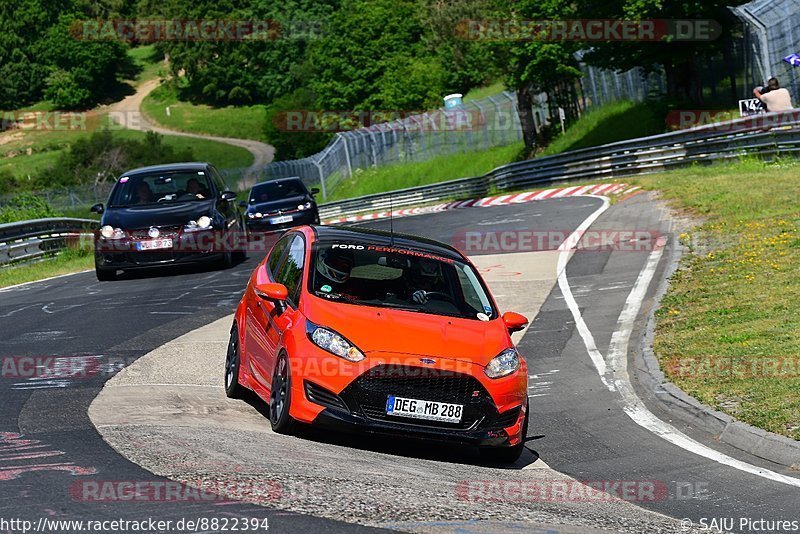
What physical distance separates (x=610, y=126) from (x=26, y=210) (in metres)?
22.2

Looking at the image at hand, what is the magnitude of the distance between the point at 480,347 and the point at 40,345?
246 inches

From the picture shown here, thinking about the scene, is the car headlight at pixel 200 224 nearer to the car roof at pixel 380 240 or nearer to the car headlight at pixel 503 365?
the car roof at pixel 380 240

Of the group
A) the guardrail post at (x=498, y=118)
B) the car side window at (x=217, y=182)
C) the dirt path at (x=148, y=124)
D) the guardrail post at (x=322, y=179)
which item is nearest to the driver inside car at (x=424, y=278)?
the car side window at (x=217, y=182)

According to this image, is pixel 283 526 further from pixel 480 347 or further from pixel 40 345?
pixel 40 345

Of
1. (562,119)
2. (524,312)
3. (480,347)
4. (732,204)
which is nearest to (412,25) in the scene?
(562,119)

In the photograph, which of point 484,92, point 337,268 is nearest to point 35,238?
point 337,268

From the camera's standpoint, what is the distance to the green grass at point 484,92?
8131cm

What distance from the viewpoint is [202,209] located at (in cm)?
2070

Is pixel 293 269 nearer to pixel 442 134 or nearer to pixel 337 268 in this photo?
pixel 337 268

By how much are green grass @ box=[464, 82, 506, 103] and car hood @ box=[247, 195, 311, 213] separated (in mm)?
48603

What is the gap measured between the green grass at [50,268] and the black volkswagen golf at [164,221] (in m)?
3.49

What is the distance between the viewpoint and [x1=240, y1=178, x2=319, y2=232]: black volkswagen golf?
106 feet

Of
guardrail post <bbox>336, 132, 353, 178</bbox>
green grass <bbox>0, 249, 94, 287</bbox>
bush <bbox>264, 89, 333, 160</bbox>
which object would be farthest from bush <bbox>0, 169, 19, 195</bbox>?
green grass <bbox>0, 249, 94, 287</bbox>

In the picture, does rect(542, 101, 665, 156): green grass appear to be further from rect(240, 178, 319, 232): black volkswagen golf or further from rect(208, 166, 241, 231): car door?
rect(208, 166, 241, 231): car door
